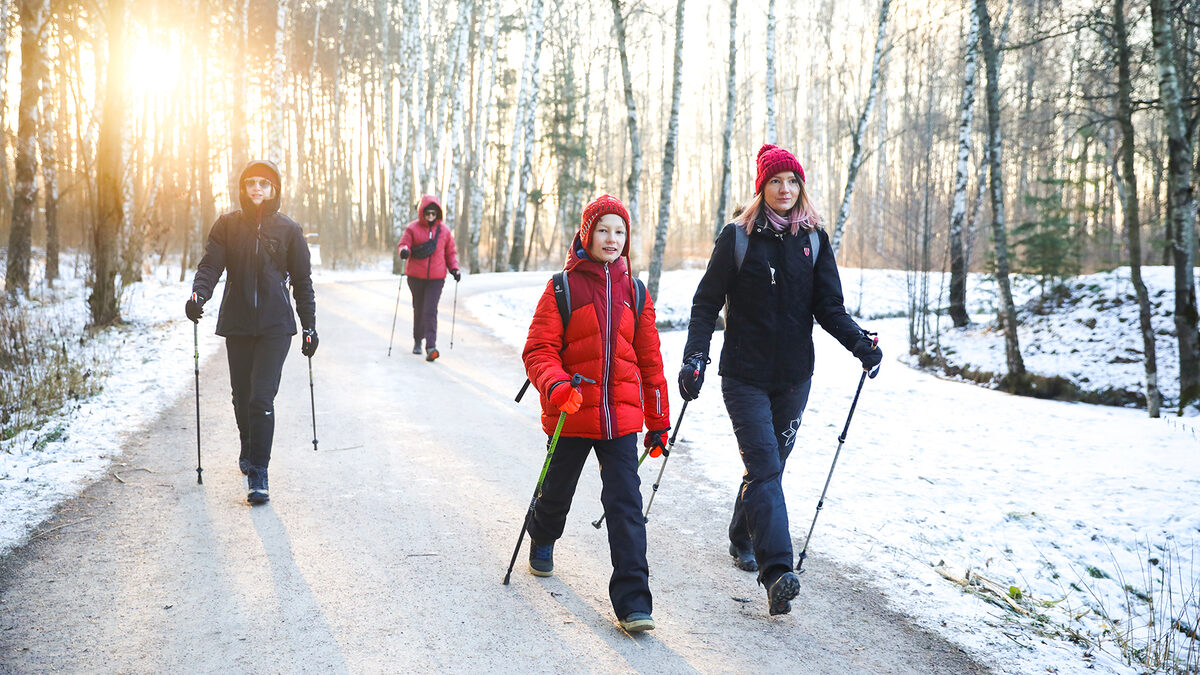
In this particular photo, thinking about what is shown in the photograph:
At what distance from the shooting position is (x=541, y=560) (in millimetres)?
4188

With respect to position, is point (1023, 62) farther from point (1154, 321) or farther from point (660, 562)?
point (660, 562)

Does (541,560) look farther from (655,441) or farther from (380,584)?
(655,441)

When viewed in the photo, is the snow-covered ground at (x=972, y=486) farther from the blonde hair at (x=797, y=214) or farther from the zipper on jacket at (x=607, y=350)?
the blonde hair at (x=797, y=214)

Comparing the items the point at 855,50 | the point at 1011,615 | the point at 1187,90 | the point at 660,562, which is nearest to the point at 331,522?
the point at 660,562

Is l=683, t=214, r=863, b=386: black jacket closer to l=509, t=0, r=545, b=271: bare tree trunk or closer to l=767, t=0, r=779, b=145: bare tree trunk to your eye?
l=767, t=0, r=779, b=145: bare tree trunk

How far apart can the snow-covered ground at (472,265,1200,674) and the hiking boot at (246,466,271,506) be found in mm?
3042

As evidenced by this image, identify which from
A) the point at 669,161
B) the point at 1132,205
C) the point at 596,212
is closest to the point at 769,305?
the point at 596,212

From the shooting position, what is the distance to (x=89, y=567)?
4.11 m

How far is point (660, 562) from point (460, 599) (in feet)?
4.16

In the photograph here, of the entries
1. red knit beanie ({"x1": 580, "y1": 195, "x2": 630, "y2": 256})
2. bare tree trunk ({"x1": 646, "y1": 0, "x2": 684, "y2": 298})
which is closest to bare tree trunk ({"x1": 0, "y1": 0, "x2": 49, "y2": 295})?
bare tree trunk ({"x1": 646, "y1": 0, "x2": 684, "y2": 298})

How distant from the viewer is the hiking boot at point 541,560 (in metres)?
4.19

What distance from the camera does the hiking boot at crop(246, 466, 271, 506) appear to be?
203 inches

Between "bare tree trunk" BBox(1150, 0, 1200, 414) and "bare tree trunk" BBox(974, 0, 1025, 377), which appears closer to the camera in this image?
"bare tree trunk" BBox(1150, 0, 1200, 414)

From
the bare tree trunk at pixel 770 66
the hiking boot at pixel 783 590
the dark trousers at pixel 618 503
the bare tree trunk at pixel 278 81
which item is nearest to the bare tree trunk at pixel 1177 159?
the hiking boot at pixel 783 590
